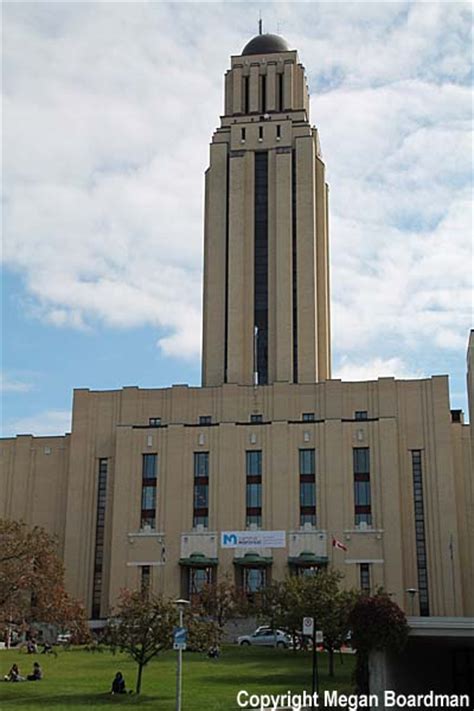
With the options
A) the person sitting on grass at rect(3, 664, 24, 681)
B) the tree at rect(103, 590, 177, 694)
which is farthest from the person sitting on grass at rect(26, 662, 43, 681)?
the tree at rect(103, 590, 177, 694)

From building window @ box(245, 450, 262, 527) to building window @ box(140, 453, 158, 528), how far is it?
7.84 m

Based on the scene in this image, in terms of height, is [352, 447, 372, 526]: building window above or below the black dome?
below

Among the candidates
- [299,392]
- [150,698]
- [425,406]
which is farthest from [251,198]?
[150,698]

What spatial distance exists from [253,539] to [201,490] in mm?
6220

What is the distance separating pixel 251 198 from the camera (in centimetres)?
9525

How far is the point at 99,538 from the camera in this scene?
273ft

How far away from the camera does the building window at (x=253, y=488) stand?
261 ft

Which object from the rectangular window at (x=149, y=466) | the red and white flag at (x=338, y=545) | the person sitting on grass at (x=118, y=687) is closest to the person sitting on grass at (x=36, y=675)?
the person sitting on grass at (x=118, y=687)

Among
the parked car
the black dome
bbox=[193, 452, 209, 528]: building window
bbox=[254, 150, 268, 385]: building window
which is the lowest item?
the parked car

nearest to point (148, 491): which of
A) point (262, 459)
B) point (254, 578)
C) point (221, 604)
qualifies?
point (262, 459)

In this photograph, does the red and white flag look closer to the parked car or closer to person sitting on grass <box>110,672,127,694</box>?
the parked car

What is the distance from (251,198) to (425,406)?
27.5 metres

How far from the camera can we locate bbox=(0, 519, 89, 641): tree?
123 ft

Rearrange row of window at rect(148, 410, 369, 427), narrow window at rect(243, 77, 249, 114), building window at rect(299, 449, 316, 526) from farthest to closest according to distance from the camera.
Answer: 1. narrow window at rect(243, 77, 249, 114)
2. row of window at rect(148, 410, 369, 427)
3. building window at rect(299, 449, 316, 526)
